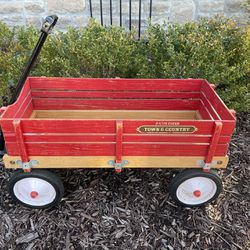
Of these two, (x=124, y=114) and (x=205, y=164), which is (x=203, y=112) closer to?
(x=205, y=164)

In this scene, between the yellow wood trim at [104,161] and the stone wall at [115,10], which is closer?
the yellow wood trim at [104,161]

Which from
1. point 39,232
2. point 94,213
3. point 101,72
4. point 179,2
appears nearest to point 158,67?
point 101,72

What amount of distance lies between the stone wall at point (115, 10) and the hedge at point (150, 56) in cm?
83

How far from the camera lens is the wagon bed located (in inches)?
85.7

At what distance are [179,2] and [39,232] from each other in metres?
3.45

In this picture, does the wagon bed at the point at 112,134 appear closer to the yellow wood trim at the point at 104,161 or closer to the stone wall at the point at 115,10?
the yellow wood trim at the point at 104,161

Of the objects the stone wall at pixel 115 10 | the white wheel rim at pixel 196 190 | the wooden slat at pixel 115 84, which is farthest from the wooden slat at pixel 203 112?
the stone wall at pixel 115 10

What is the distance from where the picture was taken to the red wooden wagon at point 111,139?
7.18 ft

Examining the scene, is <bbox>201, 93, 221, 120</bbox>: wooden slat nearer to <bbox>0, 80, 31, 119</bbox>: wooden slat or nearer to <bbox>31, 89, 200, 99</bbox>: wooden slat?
<bbox>31, 89, 200, 99</bbox>: wooden slat

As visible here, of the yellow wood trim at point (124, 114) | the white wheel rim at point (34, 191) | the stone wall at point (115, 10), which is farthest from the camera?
the stone wall at point (115, 10)

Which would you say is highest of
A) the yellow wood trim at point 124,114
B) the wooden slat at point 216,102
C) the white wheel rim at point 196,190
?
the wooden slat at point 216,102

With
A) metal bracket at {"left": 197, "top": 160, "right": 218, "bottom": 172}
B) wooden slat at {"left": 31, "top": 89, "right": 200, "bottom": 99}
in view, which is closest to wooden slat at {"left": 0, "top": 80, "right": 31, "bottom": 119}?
wooden slat at {"left": 31, "top": 89, "right": 200, "bottom": 99}

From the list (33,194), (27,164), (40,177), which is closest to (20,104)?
(27,164)

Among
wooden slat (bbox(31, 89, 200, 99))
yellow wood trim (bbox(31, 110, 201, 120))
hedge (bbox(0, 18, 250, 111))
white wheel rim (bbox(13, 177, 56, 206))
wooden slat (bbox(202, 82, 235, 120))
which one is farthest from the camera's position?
hedge (bbox(0, 18, 250, 111))
